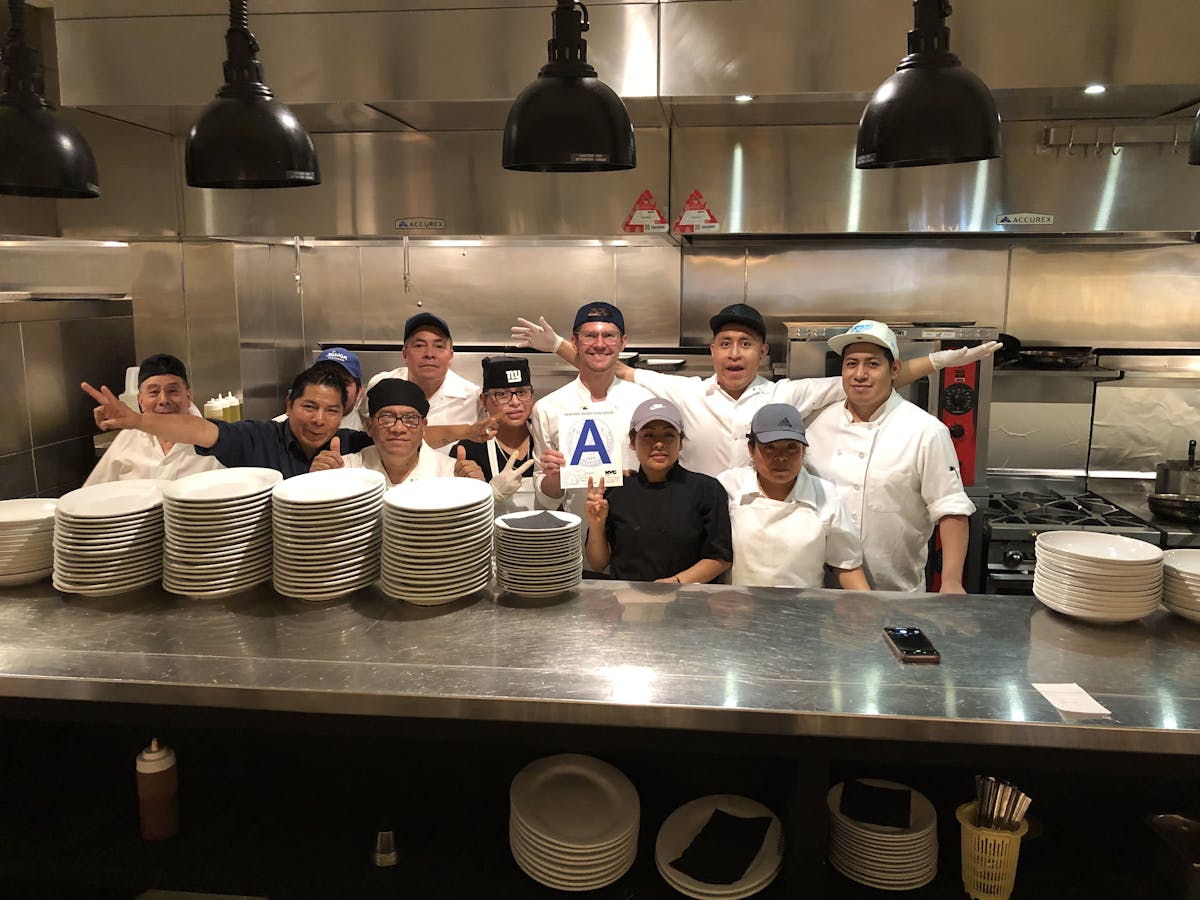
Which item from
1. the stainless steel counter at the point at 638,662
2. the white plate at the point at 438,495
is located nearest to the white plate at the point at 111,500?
the stainless steel counter at the point at 638,662

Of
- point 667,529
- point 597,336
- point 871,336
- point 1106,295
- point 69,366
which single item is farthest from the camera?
point 1106,295

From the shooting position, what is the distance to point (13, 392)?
4.35 m

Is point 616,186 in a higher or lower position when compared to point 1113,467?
higher

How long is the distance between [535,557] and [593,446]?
546 mm

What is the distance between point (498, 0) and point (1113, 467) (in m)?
3.86

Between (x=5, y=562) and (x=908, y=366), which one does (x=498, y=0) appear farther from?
(x=5, y=562)

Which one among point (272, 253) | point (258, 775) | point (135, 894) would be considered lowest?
point (135, 894)

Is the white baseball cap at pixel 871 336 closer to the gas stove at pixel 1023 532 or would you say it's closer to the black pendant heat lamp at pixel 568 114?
the gas stove at pixel 1023 532

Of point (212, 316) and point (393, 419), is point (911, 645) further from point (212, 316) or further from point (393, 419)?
point (212, 316)

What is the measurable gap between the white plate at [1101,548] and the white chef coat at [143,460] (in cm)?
316

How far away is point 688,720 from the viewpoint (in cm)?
156

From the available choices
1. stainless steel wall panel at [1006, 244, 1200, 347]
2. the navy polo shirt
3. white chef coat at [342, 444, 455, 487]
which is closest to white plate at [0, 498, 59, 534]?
the navy polo shirt

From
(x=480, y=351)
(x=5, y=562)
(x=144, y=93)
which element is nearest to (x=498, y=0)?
(x=144, y=93)

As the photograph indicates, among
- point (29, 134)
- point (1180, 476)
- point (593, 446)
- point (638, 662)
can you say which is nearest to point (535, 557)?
point (638, 662)
